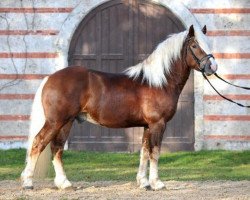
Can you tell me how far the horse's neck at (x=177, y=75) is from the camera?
11.8m

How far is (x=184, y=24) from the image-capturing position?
18.0 metres

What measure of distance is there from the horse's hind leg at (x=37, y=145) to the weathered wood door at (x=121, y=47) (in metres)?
6.80

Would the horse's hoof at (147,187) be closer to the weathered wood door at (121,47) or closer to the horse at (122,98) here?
the horse at (122,98)

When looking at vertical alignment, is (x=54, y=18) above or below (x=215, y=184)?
above

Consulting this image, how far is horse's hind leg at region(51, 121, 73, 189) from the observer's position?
1160 cm

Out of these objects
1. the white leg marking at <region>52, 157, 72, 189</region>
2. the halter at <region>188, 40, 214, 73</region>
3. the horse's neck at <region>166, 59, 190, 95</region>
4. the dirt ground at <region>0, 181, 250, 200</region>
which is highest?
the halter at <region>188, 40, 214, 73</region>

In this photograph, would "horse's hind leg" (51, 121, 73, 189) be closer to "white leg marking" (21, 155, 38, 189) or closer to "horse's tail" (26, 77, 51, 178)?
"horse's tail" (26, 77, 51, 178)

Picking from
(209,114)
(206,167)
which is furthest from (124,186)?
(209,114)

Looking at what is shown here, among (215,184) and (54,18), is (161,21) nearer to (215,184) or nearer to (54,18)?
(54,18)

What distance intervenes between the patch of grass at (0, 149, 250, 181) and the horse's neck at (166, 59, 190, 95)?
2481 millimetres

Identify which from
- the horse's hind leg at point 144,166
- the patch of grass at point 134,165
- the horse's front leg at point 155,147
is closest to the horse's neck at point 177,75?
the horse's front leg at point 155,147

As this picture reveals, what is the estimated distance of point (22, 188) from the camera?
37.7ft

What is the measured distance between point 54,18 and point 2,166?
12.8 ft

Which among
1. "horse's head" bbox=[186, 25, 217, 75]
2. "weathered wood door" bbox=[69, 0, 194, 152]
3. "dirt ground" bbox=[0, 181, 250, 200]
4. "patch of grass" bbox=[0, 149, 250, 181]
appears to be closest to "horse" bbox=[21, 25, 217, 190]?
"horse's head" bbox=[186, 25, 217, 75]
